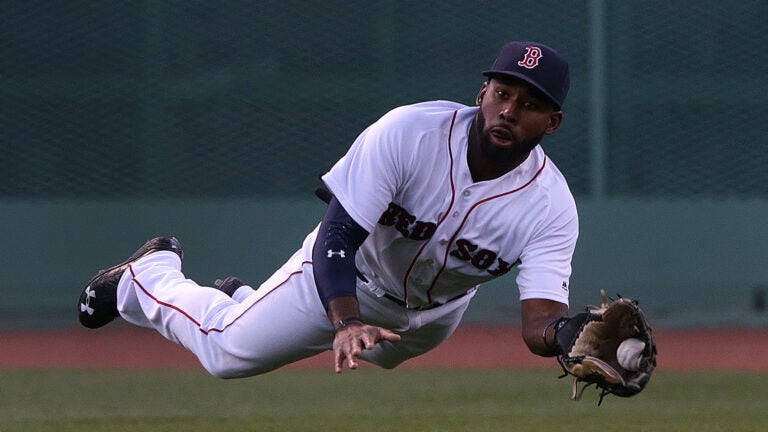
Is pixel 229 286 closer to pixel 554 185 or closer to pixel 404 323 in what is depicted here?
pixel 404 323

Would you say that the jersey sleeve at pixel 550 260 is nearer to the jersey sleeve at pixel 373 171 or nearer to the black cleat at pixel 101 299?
the jersey sleeve at pixel 373 171

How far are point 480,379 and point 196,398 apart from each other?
7.10 ft

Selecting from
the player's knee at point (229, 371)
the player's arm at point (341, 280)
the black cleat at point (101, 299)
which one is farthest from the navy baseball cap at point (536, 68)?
the black cleat at point (101, 299)

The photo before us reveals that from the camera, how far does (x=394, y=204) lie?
404 centimetres

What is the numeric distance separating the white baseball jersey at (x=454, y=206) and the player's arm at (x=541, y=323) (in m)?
0.03

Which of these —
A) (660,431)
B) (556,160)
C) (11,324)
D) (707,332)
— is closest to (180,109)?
(11,324)

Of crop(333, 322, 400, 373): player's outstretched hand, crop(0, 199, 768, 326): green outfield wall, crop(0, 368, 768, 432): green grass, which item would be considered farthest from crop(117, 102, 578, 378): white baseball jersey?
crop(0, 199, 768, 326): green outfield wall

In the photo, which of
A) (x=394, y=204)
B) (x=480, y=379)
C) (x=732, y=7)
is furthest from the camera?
(x=732, y=7)

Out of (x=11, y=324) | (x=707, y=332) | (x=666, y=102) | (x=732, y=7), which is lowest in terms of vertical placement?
(x=11, y=324)

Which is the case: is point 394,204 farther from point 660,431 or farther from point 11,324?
point 11,324

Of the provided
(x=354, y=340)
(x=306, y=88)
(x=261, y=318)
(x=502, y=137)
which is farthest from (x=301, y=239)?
(x=354, y=340)

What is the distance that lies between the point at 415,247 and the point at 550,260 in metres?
0.49

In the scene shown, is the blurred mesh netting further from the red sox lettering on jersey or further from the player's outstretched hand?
the player's outstretched hand

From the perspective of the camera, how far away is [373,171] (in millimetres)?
3818
